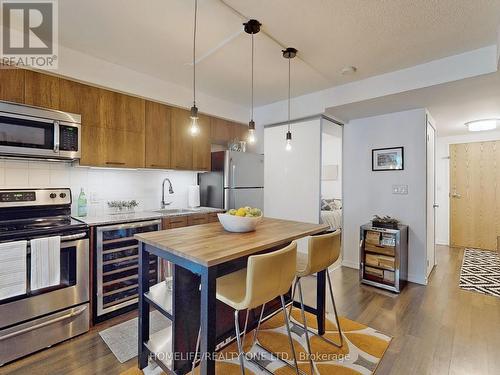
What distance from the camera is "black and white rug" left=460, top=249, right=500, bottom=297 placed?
3.18 m

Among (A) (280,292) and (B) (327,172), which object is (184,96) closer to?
(A) (280,292)

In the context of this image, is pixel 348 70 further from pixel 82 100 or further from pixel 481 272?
pixel 481 272

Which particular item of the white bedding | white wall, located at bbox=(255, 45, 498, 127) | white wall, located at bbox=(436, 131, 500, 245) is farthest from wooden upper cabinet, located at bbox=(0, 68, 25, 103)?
white wall, located at bbox=(436, 131, 500, 245)

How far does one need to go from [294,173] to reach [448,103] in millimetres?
2122

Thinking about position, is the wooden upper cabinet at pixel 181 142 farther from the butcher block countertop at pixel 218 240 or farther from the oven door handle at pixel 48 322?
the oven door handle at pixel 48 322

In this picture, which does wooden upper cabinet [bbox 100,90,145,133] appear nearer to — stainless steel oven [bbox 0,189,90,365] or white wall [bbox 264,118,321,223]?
stainless steel oven [bbox 0,189,90,365]

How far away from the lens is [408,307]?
8.87 ft

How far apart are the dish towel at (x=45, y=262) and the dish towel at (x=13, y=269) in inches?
2.1

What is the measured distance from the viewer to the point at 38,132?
2264mm

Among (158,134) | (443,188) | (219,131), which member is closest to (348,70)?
(219,131)

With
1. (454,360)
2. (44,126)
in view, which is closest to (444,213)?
(454,360)

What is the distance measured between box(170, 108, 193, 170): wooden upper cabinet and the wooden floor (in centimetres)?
189

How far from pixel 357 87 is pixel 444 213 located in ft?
13.3

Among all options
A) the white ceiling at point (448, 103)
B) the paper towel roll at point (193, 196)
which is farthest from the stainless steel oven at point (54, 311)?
the white ceiling at point (448, 103)
